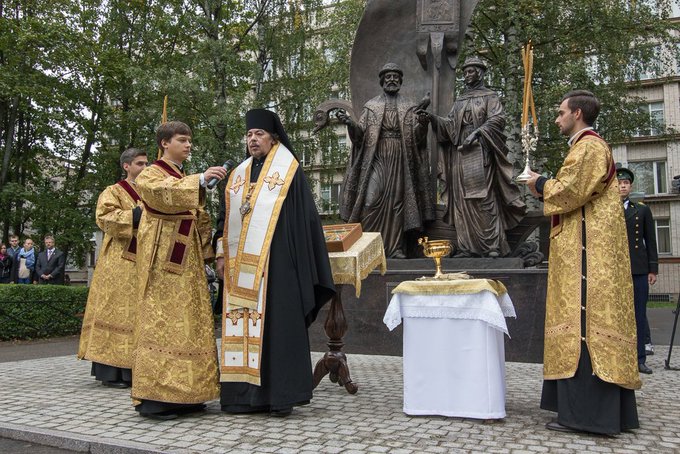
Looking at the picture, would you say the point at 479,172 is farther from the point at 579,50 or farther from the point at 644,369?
the point at 579,50

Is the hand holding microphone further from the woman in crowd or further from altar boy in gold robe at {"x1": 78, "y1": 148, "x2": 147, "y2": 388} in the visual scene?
the woman in crowd

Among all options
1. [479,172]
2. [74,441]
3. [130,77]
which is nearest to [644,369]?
[479,172]

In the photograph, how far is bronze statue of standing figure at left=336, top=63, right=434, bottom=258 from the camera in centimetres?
932

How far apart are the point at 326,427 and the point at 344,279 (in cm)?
147

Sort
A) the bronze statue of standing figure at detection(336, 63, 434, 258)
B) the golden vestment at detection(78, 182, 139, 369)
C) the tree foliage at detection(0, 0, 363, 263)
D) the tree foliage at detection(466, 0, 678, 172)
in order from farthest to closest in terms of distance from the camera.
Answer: the tree foliage at detection(0, 0, 363, 263)
the tree foliage at detection(466, 0, 678, 172)
the bronze statue of standing figure at detection(336, 63, 434, 258)
the golden vestment at detection(78, 182, 139, 369)

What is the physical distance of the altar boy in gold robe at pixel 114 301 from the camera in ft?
21.9

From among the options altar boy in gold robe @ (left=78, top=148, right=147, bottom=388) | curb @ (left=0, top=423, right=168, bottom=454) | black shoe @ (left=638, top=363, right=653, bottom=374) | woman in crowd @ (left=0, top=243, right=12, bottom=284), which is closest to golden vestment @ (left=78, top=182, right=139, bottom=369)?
altar boy in gold robe @ (left=78, top=148, right=147, bottom=388)

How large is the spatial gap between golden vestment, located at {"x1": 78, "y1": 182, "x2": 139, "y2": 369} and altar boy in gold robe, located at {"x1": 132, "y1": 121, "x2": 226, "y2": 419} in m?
1.50

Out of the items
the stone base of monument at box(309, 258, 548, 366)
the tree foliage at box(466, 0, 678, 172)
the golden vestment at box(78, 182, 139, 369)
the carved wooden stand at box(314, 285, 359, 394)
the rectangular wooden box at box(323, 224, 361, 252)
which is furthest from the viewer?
the tree foliage at box(466, 0, 678, 172)

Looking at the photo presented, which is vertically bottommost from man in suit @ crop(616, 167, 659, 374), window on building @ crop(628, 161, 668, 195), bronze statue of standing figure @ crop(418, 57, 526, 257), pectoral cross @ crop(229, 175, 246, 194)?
man in suit @ crop(616, 167, 659, 374)

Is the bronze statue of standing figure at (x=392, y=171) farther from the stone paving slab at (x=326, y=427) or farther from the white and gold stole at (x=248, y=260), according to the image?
the white and gold stole at (x=248, y=260)

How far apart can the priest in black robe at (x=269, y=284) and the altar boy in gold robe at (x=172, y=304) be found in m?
0.19

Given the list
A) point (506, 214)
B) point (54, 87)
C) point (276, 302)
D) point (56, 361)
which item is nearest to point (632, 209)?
point (506, 214)

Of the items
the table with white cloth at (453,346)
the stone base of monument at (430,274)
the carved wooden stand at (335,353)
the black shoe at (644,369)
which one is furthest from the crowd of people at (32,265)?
the black shoe at (644,369)
